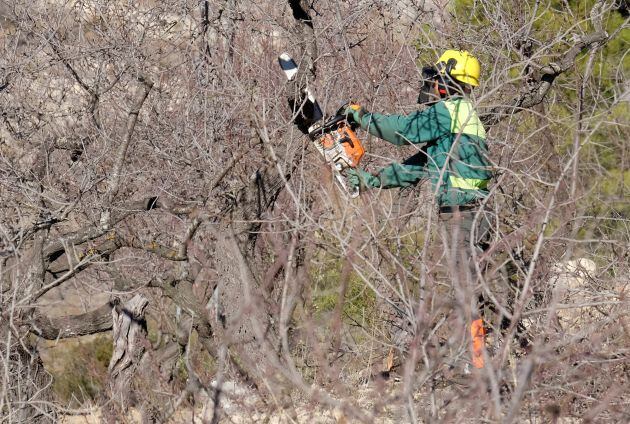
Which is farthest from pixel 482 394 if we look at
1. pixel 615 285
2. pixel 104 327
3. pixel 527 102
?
pixel 104 327

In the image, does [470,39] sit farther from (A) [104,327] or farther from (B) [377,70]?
(A) [104,327]

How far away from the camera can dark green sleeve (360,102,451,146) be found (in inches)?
200

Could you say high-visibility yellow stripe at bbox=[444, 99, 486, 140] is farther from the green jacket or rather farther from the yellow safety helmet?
the yellow safety helmet

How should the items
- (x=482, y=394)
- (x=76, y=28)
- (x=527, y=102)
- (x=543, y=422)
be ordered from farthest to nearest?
1. (x=76, y=28)
2. (x=527, y=102)
3. (x=543, y=422)
4. (x=482, y=394)

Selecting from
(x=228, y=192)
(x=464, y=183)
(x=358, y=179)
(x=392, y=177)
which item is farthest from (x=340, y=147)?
(x=228, y=192)

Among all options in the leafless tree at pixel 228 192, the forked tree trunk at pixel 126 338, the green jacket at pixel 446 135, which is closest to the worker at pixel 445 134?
the green jacket at pixel 446 135

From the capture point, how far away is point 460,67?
5.29 m

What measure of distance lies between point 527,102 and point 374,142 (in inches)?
69.8

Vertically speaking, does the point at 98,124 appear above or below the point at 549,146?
Answer: above

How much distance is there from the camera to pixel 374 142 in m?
7.59

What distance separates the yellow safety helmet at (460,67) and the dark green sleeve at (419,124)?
10.0 inches

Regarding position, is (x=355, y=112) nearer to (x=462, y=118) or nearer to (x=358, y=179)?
(x=358, y=179)

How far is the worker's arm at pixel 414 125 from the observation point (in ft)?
16.7

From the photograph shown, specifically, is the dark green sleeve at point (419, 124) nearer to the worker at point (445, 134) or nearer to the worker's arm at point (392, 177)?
the worker at point (445, 134)
